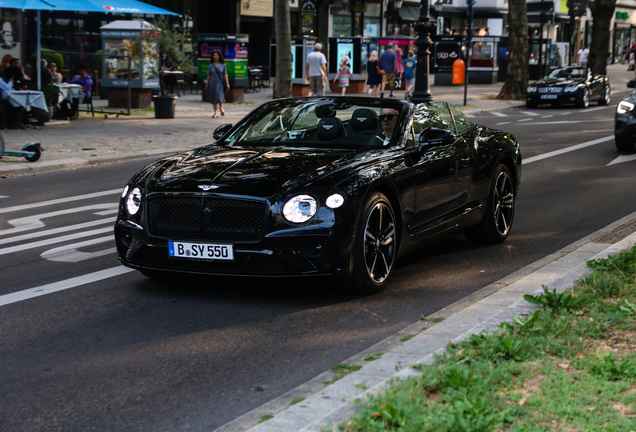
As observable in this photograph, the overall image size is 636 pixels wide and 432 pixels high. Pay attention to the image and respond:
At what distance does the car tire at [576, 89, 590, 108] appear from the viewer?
100 feet

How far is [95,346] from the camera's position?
5.31 metres

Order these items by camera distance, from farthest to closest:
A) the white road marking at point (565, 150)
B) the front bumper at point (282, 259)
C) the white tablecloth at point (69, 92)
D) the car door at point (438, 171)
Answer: the white tablecloth at point (69, 92) < the white road marking at point (565, 150) < the car door at point (438, 171) < the front bumper at point (282, 259)

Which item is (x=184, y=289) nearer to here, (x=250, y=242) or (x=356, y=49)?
(x=250, y=242)

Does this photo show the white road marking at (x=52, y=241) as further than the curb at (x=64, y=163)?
No

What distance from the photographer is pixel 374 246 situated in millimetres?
6410

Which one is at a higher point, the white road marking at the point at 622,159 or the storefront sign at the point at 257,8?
the storefront sign at the point at 257,8

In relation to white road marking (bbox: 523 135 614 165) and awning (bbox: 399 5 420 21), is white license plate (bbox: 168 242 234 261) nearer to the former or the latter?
white road marking (bbox: 523 135 614 165)

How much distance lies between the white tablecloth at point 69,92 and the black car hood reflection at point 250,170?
15.5 meters

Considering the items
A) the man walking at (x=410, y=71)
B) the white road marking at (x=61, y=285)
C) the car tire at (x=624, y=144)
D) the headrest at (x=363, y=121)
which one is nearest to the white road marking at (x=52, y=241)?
the white road marking at (x=61, y=285)

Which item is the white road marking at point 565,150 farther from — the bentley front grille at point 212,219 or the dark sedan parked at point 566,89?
the dark sedan parked at point 566,89

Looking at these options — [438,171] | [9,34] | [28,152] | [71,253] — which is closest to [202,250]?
[438,171]

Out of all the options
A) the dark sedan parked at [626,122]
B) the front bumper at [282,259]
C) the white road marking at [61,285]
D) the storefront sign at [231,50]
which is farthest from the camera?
the storefront sign at [231,50]

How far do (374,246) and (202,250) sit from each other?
1.25 m

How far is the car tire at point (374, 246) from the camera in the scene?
621cm
